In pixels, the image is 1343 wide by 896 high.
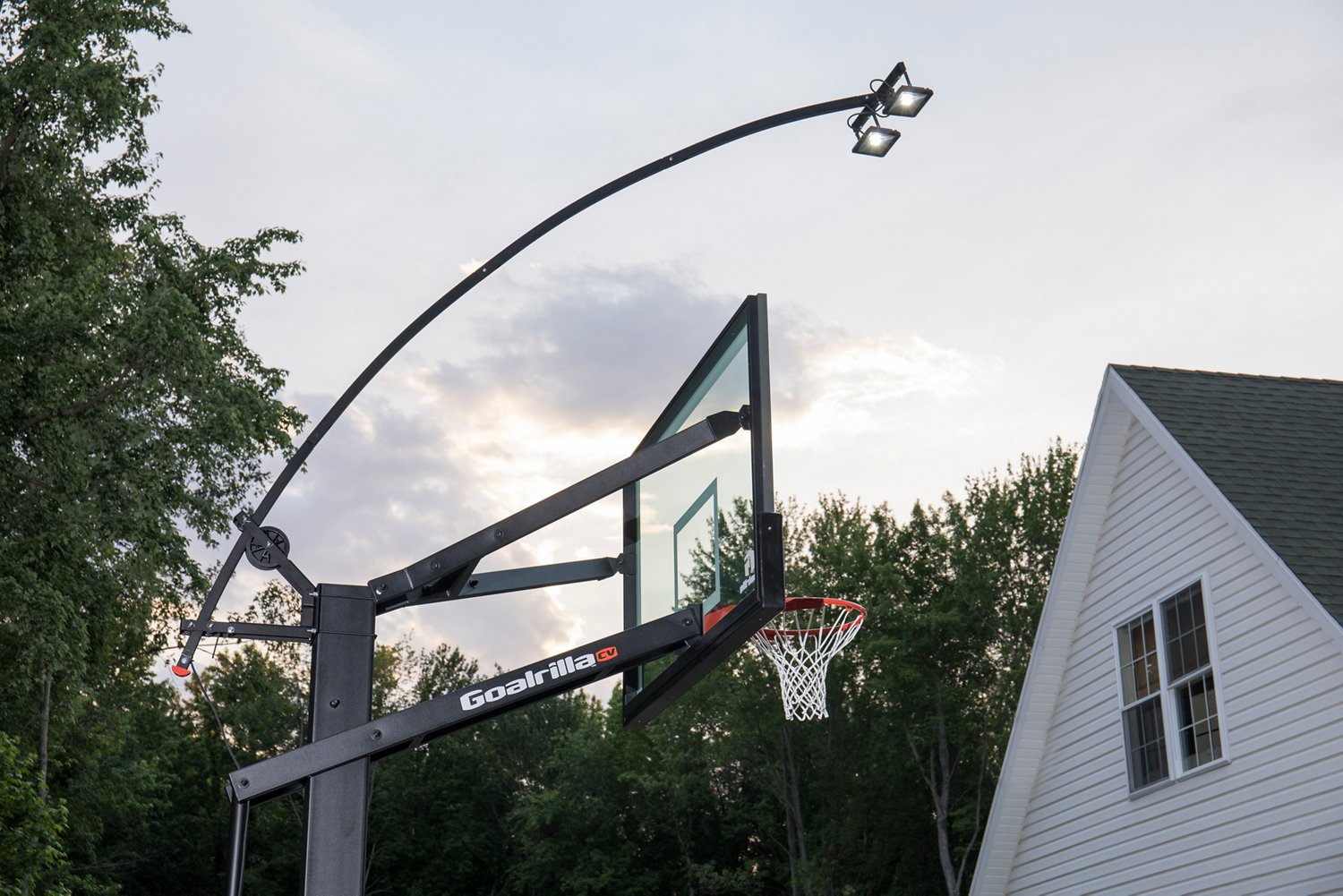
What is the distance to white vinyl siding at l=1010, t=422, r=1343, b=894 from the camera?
383 inches

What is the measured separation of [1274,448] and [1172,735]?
288cm

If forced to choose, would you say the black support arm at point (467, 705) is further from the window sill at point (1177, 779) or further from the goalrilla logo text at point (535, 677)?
the window sill at point (1177, 779)

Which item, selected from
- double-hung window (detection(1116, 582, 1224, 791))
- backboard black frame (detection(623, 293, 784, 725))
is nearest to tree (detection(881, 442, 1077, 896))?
double-hung window (detection(1116, 582, 1224, 791))

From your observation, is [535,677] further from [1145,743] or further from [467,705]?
[1145,743]

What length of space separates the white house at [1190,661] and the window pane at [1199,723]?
16mm

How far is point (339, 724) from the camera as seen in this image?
5.78 m

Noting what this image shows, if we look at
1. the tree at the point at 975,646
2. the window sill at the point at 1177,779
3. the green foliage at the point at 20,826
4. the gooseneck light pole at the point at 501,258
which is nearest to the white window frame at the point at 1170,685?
the window sill at the point at 1177,779

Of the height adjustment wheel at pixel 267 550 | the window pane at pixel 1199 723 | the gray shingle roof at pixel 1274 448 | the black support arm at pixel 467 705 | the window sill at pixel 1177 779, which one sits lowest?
the black support arm at pixel 467 705

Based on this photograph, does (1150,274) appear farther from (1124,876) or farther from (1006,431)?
(1006,431)

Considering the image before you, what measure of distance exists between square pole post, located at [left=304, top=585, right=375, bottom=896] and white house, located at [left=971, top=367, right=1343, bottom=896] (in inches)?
277

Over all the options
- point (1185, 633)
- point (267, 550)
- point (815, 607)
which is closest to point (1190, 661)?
point (1185, 633)

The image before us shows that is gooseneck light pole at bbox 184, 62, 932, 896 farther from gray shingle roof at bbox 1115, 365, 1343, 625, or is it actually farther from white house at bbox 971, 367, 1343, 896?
gray shingle roof at bbox 1115, 365, 1343, 625

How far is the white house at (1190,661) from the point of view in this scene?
32.5ft

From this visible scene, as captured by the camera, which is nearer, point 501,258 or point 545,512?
point 545,512
